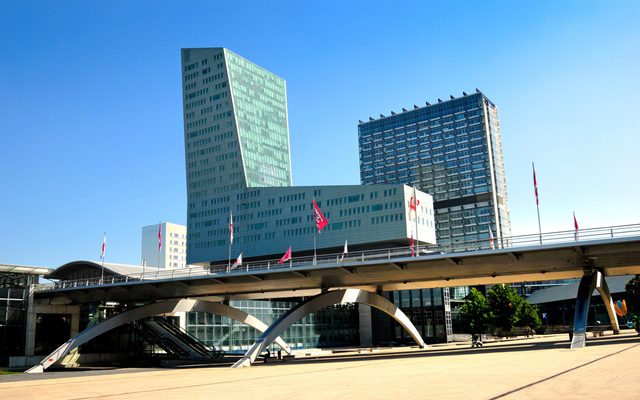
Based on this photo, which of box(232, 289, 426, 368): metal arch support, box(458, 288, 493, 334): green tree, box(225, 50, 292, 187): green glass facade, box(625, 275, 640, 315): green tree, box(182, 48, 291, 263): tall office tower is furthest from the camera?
box(225, 50, 292, 187): green glass facade

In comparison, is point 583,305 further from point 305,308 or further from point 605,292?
point 305,308

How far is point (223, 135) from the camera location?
541 ft

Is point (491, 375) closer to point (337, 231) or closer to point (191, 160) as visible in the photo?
point (337, 231)

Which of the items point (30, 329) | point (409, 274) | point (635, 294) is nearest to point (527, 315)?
point (635, 294)

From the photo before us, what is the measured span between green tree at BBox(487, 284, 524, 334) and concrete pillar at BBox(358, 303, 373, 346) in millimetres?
21093

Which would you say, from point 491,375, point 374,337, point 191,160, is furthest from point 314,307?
point 191,160

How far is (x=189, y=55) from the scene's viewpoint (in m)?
177

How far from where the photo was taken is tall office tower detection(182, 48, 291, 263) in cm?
16162

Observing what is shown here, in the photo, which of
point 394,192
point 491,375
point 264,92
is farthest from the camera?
point 264,92

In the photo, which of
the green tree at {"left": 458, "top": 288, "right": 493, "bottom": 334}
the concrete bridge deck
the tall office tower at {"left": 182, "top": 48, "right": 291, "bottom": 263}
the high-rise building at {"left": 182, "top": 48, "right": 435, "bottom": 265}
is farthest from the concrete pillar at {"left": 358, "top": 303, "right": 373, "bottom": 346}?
the tall office tower at {"left": 182, "top": 48, "right": 291, "bottom": 263}

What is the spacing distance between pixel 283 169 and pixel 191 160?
27.1 metres

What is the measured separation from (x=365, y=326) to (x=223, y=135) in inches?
3212

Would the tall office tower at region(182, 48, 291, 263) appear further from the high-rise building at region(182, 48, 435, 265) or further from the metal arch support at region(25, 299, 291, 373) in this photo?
the metal arch support at region(25, 299, 291, 373)

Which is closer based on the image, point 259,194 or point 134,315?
point 134,315
